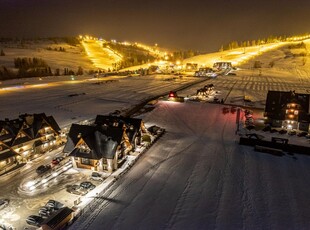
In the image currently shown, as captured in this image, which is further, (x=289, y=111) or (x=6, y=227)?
A: (x=289, y=111)

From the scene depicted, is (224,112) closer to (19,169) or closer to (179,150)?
(179,150)

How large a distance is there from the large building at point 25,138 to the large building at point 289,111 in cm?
4162

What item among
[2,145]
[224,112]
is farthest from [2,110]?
[224,112]

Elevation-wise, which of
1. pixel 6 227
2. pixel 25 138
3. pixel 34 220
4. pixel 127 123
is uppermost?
pixel 127 123

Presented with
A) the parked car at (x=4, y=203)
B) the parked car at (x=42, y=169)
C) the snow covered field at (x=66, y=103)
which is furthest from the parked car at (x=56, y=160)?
the snow covered field at (x=66, y=103)

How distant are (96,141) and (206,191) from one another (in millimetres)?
15822

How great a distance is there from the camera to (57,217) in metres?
21.5

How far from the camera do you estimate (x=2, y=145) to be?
106 ft

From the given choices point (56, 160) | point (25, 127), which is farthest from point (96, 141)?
point (25, 127)

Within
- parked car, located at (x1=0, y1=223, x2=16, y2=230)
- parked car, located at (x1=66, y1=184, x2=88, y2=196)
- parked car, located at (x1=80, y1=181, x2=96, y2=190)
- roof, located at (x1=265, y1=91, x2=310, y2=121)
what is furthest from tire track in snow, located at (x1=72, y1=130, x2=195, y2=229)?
roof, located at (x1=265, y1=91, x2=310, y2=121)

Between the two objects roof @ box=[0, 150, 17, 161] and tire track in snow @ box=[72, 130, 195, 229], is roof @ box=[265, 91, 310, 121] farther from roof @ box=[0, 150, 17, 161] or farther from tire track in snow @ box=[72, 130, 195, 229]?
roof @ box=[0, 150, 17, 161]

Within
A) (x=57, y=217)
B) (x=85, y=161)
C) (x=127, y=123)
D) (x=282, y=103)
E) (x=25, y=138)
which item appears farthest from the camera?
(x=282, y=103)

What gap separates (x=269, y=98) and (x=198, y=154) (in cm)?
2447

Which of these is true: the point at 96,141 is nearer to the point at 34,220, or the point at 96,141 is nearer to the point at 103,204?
the point at 103,204
